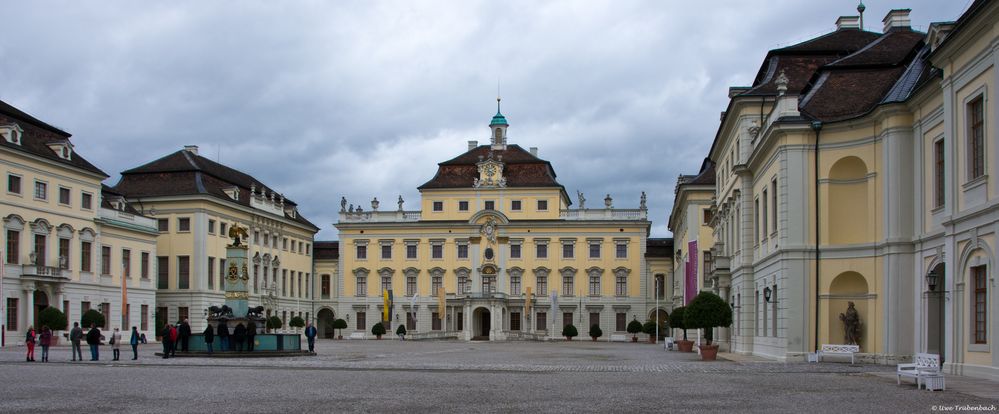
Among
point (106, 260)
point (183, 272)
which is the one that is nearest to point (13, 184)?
point (106, 260)

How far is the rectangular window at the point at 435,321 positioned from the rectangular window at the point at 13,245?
38750 mm

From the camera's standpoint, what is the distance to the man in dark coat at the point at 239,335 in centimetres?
3316

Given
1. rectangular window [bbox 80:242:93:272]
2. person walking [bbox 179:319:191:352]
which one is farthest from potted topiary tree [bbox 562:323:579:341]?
person walking [bbox 179:319:191:352]

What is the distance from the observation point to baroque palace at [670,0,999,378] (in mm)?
20656

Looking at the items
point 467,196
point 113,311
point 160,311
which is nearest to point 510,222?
point 467,196

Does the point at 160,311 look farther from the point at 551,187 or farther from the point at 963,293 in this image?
the point at 963,293

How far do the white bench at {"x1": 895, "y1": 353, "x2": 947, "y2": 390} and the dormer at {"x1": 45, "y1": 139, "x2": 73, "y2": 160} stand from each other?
44851mm

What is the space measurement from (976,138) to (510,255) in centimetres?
6365

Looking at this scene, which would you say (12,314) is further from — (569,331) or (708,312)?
(569,331)

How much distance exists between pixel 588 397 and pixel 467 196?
6706cm

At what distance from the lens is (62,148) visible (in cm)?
5328

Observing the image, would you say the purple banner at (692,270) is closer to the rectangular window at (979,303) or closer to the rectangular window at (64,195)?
the rectangular window at (979,303)

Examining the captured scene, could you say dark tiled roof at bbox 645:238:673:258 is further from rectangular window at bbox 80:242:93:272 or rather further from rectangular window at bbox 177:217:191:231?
rectangular window at bbox 80:242:93:272

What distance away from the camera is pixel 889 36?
3244 cm
